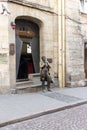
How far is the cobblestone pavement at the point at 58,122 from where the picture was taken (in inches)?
307

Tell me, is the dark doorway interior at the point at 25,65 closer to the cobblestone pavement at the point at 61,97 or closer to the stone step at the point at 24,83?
the stone step at the point at 24,83

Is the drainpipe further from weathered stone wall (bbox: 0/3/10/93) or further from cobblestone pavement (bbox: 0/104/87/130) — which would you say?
cobblestone pavement (bbox: 0/104/87/130)

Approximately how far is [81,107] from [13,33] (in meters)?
4.41

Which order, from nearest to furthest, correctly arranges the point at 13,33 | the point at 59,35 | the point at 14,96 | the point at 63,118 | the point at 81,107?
1. the point at 63,118
2. the point at 81,107
3. the point at 14,96
4. the point at 13,33
5. the point at 59,35

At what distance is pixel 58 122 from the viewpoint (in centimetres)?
838

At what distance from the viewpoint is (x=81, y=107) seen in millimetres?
10859

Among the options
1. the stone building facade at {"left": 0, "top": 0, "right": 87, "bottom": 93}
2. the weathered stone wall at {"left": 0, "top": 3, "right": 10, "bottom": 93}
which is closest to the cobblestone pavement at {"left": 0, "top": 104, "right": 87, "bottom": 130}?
the weathered stone wall at {"left": 0, "top": 3, "right": 10, "bottom": 93}

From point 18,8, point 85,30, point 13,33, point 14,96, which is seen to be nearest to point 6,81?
point 14,96

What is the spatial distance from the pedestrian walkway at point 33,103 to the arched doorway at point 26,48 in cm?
158

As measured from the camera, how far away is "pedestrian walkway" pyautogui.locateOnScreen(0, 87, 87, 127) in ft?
28.8

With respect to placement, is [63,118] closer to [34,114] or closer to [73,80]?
[34,114]

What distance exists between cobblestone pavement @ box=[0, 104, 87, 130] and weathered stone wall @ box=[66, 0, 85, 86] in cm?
631

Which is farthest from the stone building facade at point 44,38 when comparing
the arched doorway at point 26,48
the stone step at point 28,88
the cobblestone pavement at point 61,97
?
the cobblestone pavement at point 61,97

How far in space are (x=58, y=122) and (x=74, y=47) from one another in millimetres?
8474
